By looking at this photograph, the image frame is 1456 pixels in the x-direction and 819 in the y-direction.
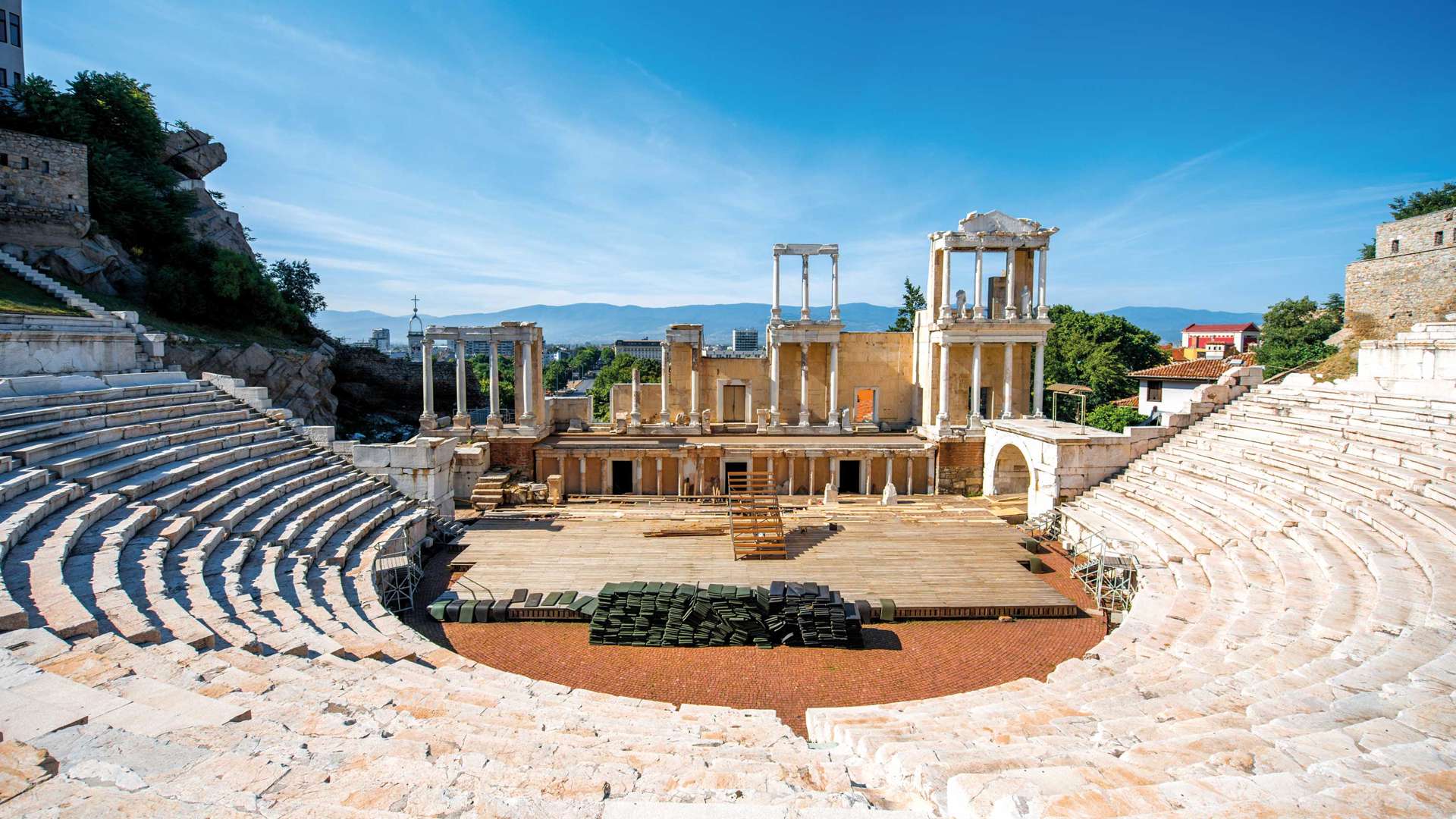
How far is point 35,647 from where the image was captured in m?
6.27

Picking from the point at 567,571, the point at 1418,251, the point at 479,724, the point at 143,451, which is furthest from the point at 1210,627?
the point at 1418,251

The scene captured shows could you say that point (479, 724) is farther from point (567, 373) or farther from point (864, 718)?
point (567, 373)

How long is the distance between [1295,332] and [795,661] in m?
53.7

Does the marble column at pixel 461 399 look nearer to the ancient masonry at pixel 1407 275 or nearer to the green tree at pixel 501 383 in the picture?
the green tree at pixel 501 383

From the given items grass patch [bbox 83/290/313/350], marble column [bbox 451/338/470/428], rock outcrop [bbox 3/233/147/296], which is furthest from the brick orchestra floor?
rock outcrop [bbox 3/233/147/296]

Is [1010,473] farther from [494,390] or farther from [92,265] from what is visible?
[92,265]

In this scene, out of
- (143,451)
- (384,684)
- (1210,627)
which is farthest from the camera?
(143,451)

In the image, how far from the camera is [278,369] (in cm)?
3170

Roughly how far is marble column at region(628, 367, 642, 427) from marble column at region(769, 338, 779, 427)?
6077 mm

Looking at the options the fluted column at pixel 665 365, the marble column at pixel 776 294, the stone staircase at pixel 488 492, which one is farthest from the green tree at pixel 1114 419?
the stone staircase at pixel 488 492

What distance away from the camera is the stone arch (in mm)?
25938

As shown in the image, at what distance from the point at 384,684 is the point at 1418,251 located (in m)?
47.3

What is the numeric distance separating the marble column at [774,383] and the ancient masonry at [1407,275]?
29.6m

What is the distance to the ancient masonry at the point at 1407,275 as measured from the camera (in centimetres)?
3225
